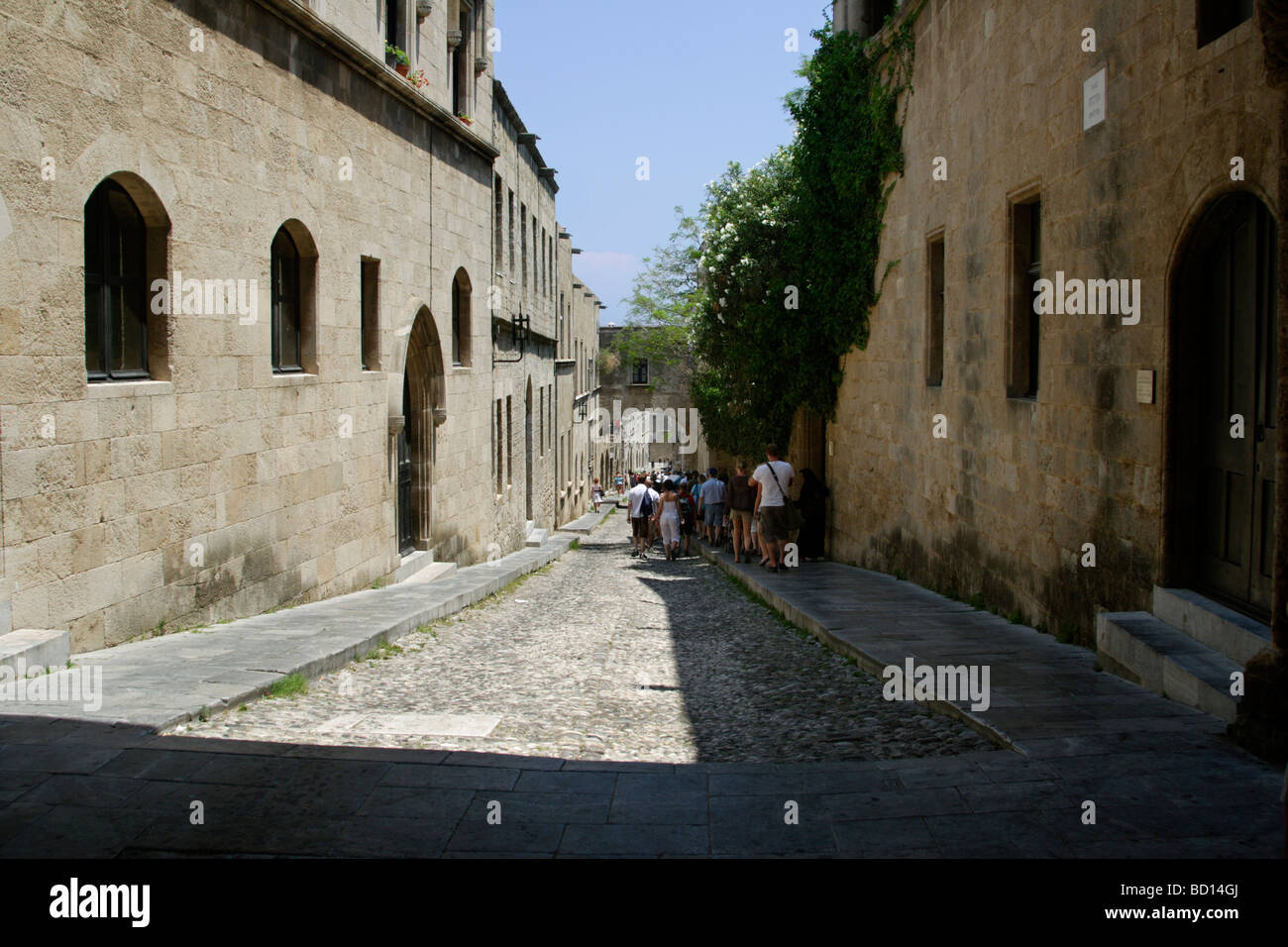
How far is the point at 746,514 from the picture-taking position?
57.0ft

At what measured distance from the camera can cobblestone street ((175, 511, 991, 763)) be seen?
19.6ft

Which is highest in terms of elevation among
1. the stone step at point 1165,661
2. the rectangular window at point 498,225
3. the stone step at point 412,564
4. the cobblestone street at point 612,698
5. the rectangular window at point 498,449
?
the rectangular window at point 498,225

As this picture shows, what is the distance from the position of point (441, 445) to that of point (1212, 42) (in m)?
10.8

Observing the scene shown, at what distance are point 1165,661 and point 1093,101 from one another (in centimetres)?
381

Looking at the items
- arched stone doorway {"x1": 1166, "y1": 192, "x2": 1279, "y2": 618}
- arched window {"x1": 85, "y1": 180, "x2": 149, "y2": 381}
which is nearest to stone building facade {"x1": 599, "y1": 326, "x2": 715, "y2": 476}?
arched window {"x1": 85, "y1": 180, "x2": 149, "y2": 381}

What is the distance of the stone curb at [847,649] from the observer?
5.49 meters

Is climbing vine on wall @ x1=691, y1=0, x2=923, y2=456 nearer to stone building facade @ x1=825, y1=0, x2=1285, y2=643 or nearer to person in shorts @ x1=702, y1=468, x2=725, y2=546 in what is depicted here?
person in shorts @ x1=702, y1=468, x2=725, y2=546

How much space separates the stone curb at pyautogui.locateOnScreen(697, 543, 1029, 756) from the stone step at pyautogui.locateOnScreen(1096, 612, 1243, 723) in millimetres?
1030

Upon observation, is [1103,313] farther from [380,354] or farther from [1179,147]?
[380,354]

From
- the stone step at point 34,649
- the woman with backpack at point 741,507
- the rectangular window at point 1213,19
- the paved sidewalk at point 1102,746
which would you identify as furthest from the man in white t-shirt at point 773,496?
the stone step at point 34,649

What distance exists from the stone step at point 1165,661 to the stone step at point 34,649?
235 inches

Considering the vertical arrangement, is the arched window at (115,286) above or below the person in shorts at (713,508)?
above

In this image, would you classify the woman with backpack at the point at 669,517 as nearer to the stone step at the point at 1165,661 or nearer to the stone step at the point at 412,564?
the stone step at the point at 412,564

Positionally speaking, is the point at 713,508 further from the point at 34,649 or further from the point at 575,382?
the point at 575,382
